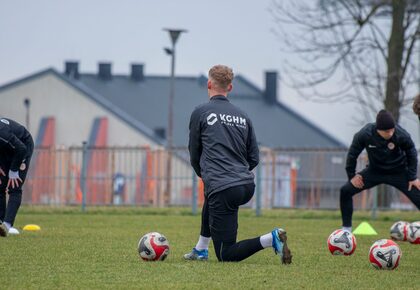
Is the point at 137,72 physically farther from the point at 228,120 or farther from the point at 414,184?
the point at 228,120

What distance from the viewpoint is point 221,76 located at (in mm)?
11969

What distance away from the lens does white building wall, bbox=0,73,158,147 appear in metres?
65.3

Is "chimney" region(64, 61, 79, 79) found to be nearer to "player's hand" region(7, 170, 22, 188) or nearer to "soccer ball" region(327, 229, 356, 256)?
"player's hand" region(7, 170, 22, 188)

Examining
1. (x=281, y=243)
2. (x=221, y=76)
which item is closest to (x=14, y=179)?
(x=221, y=76)

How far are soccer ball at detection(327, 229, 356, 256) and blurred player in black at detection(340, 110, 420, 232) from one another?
2.43m

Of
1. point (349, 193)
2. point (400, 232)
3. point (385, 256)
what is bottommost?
point (385, 256)

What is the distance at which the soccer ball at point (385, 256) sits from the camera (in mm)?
11906

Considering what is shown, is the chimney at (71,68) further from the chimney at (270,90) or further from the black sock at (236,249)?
the black sock at (236,249)

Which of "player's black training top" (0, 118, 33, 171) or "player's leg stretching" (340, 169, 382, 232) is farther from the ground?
"player's black training top" (0, 118, 33, 171)

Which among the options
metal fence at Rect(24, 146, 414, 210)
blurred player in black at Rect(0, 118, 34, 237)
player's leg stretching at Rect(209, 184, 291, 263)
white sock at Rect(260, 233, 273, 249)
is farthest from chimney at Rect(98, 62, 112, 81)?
white sock at Rect(260, 233, 273, 249)

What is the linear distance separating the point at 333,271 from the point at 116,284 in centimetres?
270

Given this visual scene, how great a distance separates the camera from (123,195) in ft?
107

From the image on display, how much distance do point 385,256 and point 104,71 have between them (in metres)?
61.4

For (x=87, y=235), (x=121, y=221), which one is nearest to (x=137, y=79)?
(x=121, y=221)
